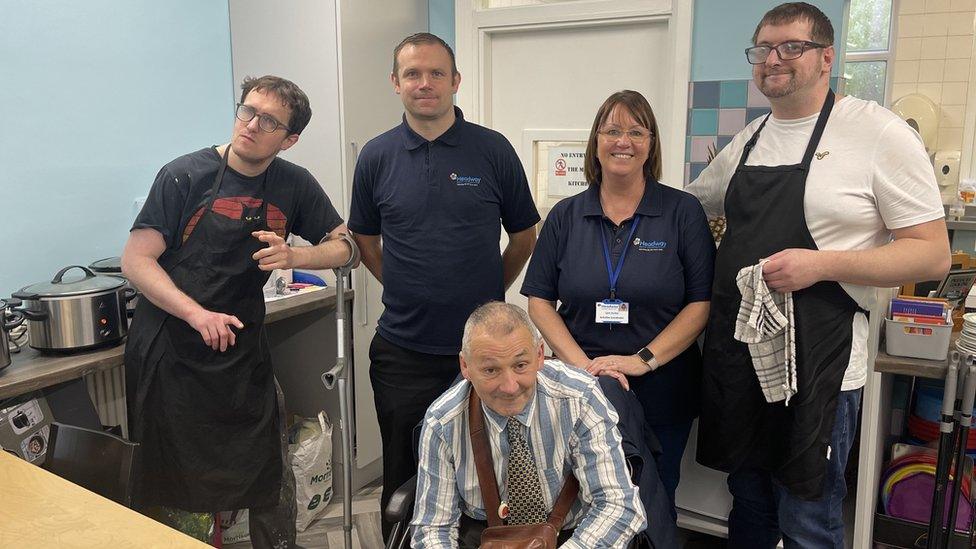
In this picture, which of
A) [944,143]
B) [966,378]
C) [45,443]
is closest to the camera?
[966,378]

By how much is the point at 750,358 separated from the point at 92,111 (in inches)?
99.0

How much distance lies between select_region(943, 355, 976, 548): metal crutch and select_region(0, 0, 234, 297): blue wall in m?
3.01

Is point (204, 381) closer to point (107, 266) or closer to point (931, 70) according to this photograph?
point (107, 266)

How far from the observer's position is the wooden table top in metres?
1.42

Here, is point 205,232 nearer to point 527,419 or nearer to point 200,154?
point 200,154

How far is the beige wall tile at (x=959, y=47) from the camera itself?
604 centimetres

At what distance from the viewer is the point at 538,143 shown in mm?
3443

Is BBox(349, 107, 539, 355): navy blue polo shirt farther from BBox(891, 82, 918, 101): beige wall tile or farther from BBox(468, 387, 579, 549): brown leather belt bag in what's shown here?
BBox(891, 82, 918, 101): beige wall tile

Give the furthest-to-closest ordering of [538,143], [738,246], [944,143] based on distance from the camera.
Answer: 1. [944,143]
2. [538,143]
3. [738,246]

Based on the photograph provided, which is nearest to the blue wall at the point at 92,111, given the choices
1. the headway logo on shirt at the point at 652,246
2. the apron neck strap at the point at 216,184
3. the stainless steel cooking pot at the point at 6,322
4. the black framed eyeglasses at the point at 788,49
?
the stainless steel cooking pot at the point at 6,322

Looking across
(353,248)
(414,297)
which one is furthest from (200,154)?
(414,297)

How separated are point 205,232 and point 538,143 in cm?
178

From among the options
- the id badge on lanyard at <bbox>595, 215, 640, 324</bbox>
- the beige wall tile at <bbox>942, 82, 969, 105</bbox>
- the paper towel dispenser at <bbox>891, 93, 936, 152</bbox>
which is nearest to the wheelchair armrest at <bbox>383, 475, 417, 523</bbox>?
the id badge on lanyard at <bbox>595, 215, 640, 324</bbox>

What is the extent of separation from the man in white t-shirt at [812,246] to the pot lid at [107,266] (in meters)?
2.03
